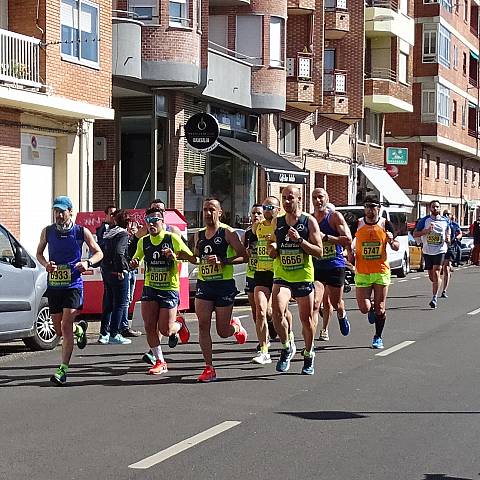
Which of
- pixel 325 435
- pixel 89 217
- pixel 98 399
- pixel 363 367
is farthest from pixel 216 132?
pixel 325 435

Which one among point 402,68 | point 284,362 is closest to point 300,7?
point 402,68

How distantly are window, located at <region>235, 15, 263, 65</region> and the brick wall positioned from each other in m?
12.0

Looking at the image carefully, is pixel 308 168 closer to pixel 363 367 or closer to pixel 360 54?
pixel 360 54

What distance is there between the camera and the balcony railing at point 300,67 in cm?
3503

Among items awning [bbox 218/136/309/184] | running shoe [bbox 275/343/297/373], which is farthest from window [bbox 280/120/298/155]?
running shoe [bbox 275/343/297/373]

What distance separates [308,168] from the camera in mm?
37406

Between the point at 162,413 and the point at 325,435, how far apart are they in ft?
5.25

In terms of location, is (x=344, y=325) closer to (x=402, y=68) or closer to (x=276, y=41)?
(x=276, y=41)

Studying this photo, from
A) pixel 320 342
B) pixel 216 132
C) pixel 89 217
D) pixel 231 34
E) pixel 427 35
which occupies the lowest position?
pixel 320 342

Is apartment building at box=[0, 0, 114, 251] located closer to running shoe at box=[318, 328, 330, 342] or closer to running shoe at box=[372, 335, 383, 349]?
running shoe at box=[318, 328, 330, 342]

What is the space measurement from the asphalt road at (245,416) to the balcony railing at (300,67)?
22.4m

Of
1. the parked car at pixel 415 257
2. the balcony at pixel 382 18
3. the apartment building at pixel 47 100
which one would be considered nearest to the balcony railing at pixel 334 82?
the balcony at pixel 382 18

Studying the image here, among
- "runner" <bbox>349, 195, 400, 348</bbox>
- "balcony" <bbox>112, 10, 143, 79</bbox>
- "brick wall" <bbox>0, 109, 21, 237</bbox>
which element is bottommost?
"runner" <bbox>349, 195, 400, 348</bbox>

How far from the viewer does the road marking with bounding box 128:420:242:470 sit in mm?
7020
